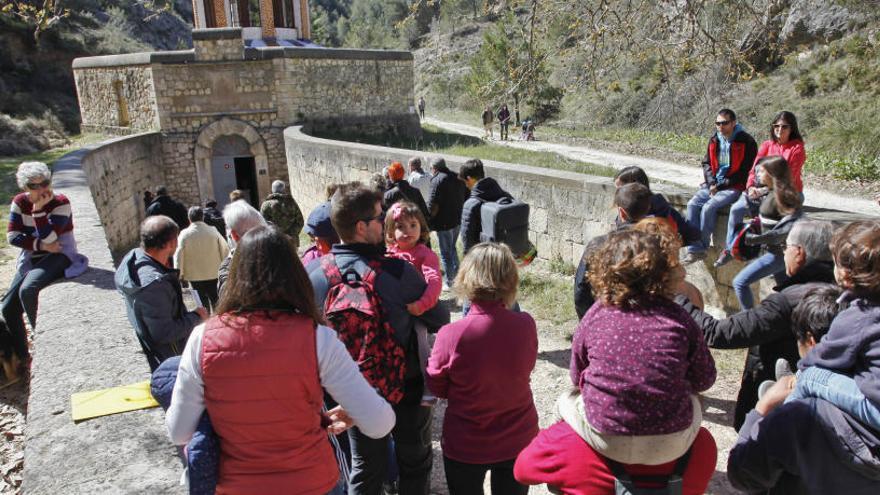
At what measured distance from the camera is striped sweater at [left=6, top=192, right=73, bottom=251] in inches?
185

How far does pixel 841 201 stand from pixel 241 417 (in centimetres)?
1267

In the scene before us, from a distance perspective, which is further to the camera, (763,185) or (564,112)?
→ (564,112)

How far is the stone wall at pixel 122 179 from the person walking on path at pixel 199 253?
5951 mm

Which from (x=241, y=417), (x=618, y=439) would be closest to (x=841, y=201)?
(x=618, y=439)

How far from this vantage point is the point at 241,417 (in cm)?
199

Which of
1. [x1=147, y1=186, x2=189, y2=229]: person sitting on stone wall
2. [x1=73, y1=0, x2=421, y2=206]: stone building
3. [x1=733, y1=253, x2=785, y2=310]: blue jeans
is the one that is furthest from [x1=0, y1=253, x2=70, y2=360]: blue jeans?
[x1=73, y1=0, x2=421, y2=206]: stone building

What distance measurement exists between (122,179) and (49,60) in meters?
21.1

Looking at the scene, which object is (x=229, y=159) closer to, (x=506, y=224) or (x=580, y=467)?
(x=506, y=224)

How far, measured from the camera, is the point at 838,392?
6.64 feet

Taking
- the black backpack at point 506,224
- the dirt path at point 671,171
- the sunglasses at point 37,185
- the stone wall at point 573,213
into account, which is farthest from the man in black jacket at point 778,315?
the dirt path at point 671,171

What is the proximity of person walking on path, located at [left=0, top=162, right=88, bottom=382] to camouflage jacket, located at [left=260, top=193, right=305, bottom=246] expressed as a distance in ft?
6.22

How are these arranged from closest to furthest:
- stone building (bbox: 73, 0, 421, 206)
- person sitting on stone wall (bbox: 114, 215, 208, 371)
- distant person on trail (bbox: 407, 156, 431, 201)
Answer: person sitting on stone wall (bbox: 114, 215, 208, 371) < distant person on trail (bbox: 407, 156, 431, 201) < stone building (bbox: 73, 0, 421, 206)

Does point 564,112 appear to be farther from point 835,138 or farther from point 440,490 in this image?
point 440,490

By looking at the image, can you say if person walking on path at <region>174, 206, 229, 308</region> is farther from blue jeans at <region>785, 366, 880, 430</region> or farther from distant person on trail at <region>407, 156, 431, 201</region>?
blue jeans at <region>785, 366, 880, 430</region>
